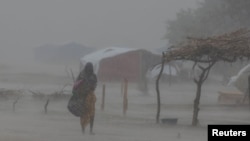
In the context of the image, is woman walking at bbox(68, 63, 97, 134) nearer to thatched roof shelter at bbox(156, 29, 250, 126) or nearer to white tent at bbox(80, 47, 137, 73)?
thatched roof shelter at bbox(156, 29, 250, 126)

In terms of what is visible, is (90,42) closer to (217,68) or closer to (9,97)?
(217,68)

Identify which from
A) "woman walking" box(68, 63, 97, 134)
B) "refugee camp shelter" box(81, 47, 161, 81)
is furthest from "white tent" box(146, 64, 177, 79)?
"woman walking" box(68, 63, 97, 134)

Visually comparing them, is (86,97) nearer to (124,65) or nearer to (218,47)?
(218,47)

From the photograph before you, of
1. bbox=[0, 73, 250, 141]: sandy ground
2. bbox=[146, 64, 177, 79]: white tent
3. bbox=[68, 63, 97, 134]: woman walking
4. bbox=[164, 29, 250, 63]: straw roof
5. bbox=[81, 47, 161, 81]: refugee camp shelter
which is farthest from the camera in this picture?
bbox=[81, 47, 161, 81]: refugee camp shelter

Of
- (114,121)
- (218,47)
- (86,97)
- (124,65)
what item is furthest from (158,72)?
(86,97)

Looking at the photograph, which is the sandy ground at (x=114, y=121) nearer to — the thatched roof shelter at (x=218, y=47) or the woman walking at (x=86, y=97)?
the woman walking at (x=86, y=97)

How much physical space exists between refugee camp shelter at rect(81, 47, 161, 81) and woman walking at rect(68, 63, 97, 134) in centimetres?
2374

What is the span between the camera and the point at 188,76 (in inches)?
1597

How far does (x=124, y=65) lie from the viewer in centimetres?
3778

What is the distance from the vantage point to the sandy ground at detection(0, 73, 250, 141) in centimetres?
1312

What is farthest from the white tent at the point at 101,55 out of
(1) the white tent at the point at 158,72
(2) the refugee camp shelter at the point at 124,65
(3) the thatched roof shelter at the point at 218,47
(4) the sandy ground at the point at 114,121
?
(3) the thatched roof shelter at the point at 218,47

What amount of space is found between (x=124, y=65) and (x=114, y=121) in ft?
68.6

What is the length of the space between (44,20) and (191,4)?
3343 cm

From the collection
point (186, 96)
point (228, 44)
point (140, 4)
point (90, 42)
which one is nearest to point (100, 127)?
point (228, 44)
